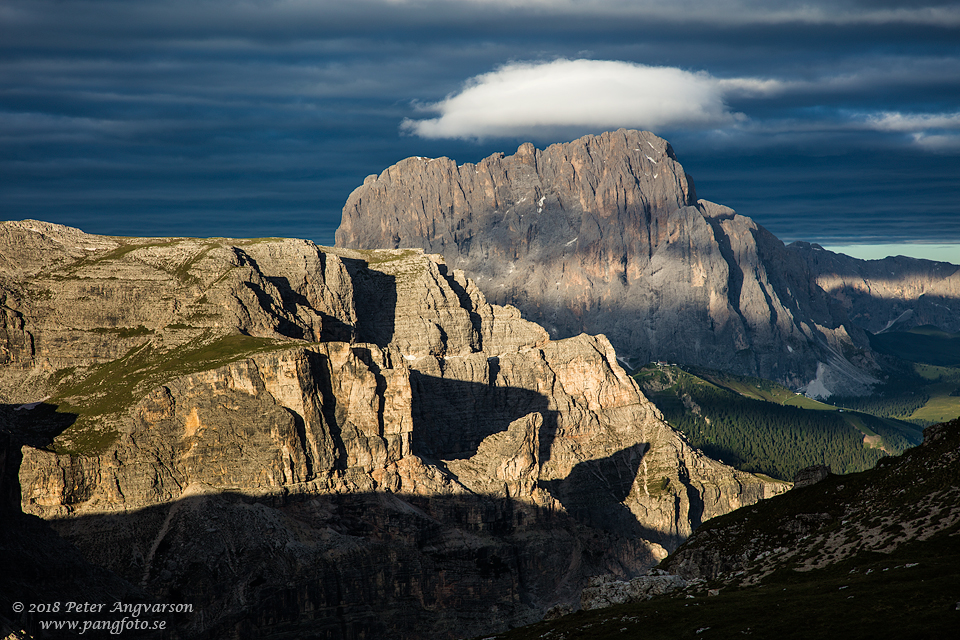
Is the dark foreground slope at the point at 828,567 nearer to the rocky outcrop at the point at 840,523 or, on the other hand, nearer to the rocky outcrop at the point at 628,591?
the rocky outcrop at the point at 840,523

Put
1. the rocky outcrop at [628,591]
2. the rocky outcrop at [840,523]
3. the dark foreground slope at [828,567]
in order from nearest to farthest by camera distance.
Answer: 1. the dark foreground slope at [828,567]
2. the rocky outcrop at [840,523]
3. the rocky outcrop at [628,591]

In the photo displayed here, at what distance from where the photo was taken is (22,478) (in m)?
177

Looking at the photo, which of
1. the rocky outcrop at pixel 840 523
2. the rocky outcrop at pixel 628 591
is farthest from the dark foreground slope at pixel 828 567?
the rocky outcrop at pixel 628 591

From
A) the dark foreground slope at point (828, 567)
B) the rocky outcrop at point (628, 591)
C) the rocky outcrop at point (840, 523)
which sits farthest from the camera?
the rocky outcrop at point (628, 591)

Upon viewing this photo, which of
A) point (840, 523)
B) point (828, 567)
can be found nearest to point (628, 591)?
point (828, 567)

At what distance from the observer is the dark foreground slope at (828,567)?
224 ft

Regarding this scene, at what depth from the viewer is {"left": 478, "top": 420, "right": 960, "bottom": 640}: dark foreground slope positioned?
68.2m

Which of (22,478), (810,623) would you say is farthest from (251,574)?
(810,623)

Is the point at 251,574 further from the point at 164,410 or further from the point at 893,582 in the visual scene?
the point at 893,582

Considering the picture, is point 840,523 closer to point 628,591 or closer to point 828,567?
point 828,567

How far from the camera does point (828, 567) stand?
90.4 m

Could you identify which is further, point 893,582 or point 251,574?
point 251,574

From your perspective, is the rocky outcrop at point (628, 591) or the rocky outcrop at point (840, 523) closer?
the rocky outcrop at point (840, 523)

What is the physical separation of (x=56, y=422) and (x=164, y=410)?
23232 millimetres
